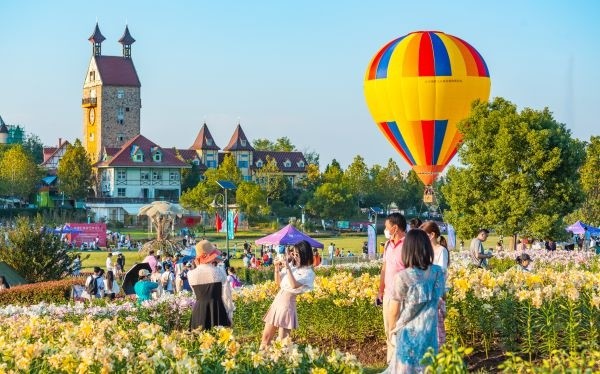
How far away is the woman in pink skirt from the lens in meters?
12.4

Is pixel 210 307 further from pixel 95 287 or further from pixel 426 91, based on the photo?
pixel 426 91

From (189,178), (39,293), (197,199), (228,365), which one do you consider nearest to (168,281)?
(39,293)

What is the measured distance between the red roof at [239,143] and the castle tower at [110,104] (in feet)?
54.4

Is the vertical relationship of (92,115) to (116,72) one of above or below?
below

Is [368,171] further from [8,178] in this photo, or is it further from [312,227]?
[8,178]

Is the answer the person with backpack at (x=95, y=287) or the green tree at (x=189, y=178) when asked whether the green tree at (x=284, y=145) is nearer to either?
the green tree at (x=189, y=178)

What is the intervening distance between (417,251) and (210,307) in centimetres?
434

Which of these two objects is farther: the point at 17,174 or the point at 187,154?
the point at 187,154

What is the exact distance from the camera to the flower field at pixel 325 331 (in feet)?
28.2

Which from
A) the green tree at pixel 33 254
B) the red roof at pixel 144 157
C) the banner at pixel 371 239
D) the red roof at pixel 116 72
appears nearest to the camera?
the green tree at pixel 33 254

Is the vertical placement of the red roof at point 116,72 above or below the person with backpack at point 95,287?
above

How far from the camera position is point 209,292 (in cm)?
1270

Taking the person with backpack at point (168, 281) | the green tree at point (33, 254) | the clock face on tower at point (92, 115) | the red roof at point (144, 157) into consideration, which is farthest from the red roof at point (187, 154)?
the person with backpack at point (168, 281)

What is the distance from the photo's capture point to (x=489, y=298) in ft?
41.9
